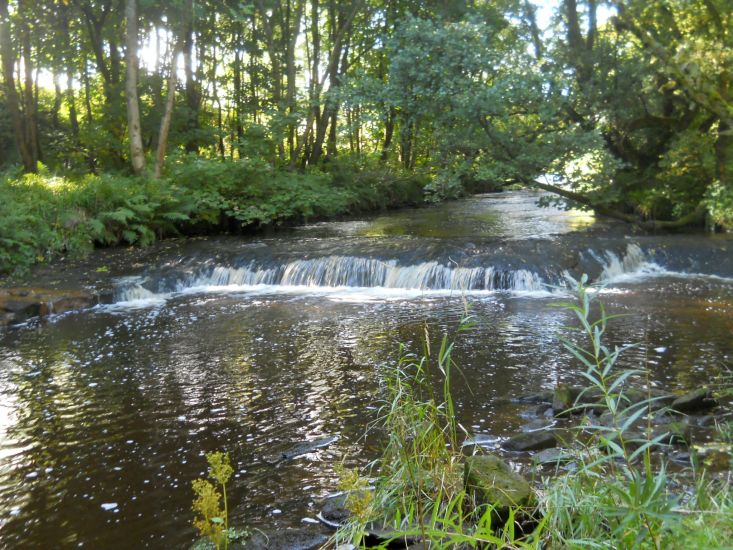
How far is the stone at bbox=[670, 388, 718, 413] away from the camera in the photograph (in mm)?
6312

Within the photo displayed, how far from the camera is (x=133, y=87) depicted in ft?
60.0

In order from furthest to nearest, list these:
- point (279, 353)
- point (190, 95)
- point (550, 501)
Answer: point (190, 95), point (279, 353), point (550, 501)

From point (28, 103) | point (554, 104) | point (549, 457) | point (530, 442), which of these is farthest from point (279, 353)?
point (28, 103)

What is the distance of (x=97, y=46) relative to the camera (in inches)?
930

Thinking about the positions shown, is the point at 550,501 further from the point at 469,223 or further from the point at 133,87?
the point at 133,87

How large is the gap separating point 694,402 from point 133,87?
16.3 meters

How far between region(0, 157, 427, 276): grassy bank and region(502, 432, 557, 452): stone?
464 inches

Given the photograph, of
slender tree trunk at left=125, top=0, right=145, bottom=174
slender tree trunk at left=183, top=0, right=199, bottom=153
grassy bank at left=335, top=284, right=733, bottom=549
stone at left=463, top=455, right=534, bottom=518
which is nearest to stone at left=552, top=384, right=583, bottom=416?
grassy bank at left=335, top=284, right=733, bottom=549

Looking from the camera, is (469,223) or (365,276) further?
(469,223)

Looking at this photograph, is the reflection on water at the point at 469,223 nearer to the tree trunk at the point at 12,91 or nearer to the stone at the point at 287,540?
the tree trunk at the point at 12,91

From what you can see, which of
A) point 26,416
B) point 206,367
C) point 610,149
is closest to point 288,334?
point 206,367

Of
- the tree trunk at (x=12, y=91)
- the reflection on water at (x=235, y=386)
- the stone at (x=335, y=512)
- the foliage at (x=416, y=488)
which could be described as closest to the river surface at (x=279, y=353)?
the reflection on water at (x=235, y=386)

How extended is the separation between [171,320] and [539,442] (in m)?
7.61

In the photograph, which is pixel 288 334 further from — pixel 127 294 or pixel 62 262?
pixel 62 262
